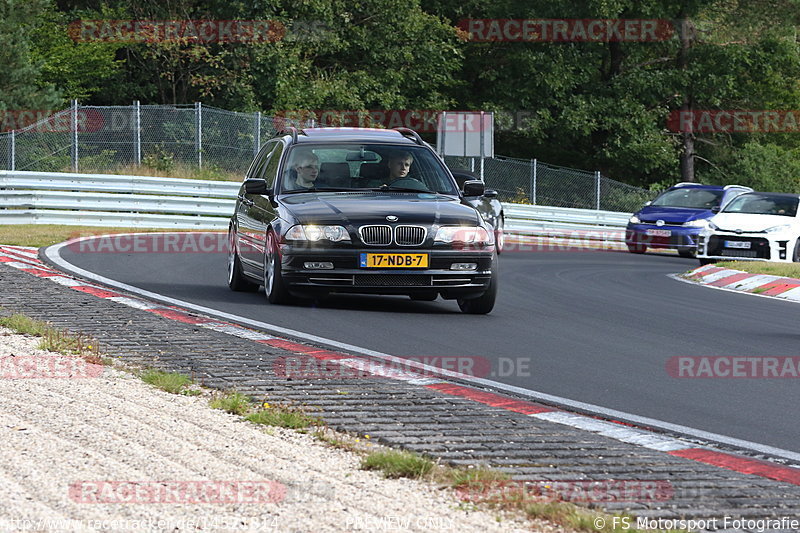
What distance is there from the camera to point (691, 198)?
2903 centimetres

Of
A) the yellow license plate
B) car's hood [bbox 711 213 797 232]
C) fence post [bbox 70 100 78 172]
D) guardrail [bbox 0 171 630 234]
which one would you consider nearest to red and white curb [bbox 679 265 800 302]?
car's hood [bbox 711 213 797 232]

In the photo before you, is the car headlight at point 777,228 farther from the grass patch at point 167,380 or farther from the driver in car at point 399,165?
the grass patch at point 167,380

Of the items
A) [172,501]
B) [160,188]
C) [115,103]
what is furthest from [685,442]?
[115,103]

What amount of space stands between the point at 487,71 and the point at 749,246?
27595 millimetres

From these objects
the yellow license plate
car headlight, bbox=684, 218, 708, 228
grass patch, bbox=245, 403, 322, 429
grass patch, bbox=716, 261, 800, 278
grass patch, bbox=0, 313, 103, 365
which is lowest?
grass patch, bbox=716, 261, 800, 278

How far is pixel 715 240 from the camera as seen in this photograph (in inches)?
865

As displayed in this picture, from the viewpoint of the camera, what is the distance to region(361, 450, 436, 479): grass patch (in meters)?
5.35

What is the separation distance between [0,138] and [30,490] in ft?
79.8

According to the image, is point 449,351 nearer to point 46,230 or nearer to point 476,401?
point 476,401

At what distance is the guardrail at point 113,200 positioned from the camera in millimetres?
25078

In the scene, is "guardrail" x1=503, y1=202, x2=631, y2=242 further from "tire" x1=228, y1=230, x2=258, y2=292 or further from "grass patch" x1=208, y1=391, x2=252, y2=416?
"grass patch" x1=208, y1=391, x2=252, y2=416

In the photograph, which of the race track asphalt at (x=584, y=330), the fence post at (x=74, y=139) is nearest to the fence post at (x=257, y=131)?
the fence post at (x=74, y=139)

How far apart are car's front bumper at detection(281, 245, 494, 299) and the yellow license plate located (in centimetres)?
3

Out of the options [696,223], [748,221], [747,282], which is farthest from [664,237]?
[747,282]
